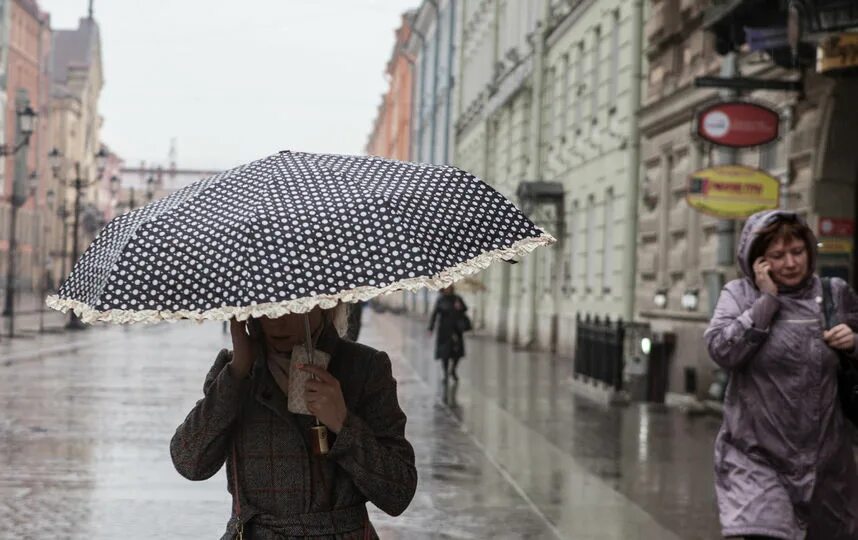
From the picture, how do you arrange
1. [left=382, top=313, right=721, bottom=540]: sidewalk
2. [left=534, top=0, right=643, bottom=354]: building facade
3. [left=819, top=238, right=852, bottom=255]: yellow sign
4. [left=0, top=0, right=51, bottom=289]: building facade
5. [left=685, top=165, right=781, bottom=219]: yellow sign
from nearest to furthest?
[left=382, top=313, right=721, bottom=540]: sidewalk
[left=685, top=165, right=781, bottom=219]: yellow sign
[left=819, top=238, right=852, bottom=255]: yellow sign
[left=534, top=0, right=643, bottom=354]: building facade
[left=0, top=0, right=51, bottom=289]: building facade

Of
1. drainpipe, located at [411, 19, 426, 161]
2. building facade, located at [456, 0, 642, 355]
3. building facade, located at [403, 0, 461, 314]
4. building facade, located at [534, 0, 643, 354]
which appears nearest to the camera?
building facade, located at [534, 0, 643, 354]

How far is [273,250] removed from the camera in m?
3.60

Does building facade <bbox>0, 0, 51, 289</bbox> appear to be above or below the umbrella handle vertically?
above

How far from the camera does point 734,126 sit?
16.6m

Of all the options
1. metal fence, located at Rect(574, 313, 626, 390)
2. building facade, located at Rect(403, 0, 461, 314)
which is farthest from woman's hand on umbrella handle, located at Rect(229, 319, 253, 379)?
building facade, located at Rect(403, 0, 461, 314)

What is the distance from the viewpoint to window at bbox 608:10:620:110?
98.7ft

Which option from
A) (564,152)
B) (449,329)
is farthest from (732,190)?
(564,152)

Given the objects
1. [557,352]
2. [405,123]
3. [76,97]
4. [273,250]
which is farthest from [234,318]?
[76,97]

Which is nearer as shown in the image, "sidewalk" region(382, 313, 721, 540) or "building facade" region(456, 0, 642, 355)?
"sidewalk" region(382, 313, 721, 540)

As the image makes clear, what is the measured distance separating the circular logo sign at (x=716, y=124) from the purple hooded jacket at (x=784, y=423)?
10859 mm

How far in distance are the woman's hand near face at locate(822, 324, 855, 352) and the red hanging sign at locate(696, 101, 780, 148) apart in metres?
11.0

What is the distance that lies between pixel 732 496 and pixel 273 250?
2.66 meters

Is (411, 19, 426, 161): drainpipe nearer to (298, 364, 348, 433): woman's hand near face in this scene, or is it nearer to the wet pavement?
the wet pavement

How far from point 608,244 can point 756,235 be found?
24806 mm
